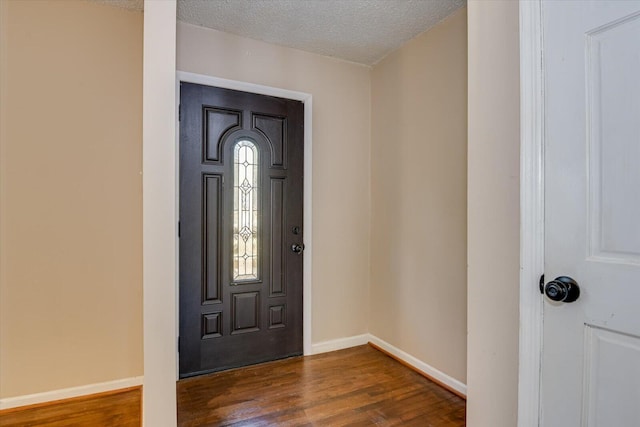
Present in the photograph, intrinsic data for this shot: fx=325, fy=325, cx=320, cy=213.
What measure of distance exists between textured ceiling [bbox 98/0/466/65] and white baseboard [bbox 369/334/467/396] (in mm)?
2512

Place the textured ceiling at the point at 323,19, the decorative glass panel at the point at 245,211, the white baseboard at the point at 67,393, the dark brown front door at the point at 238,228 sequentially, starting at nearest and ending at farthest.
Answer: the white baseboard at the point at 67,393 < the textured ceiling at the point at 323,19 < the dark brown front door at the point at 238,228 < the decorative glass panel at the point at 245,211

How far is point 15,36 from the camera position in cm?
197

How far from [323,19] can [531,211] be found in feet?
6.32

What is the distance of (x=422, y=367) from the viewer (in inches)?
96.8

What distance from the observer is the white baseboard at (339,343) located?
279 cm

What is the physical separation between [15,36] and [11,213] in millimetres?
A: 1070

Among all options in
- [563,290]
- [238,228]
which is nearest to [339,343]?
[238,228]

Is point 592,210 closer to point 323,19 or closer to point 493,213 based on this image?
point 493,213

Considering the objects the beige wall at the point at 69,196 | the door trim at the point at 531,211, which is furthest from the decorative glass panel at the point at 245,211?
the door trim at the point at 531,211

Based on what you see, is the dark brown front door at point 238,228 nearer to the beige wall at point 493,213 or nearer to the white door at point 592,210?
the beige wall at point 493,213

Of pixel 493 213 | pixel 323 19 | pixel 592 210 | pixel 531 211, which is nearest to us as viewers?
pixel 592 210

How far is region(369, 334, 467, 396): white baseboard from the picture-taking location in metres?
2.18

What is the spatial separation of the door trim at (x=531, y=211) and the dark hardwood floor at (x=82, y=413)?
→ 1984mm

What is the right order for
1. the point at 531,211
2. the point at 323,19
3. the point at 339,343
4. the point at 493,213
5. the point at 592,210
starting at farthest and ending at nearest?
1. the point at 339,343
2. the point at 323,19
3. the point at 493,213
4. the point at 531,211
5. the point at 592,210
